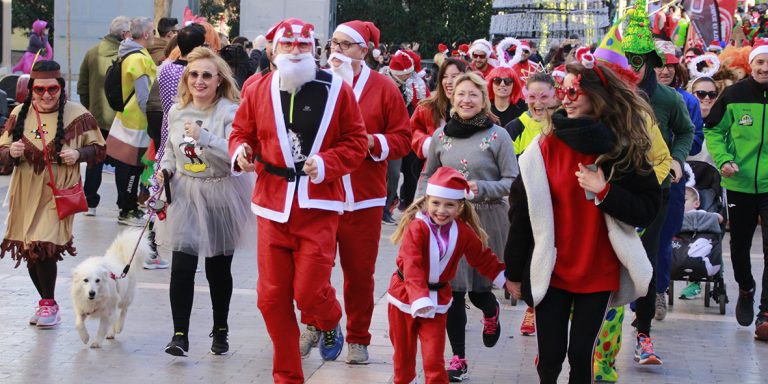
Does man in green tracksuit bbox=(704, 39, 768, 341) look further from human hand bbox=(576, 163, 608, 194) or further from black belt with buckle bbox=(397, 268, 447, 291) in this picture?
human hand bbox=(576, 163, 608, 194)

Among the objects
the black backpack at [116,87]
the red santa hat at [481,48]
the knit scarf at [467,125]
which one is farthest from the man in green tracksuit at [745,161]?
the black backpack at [116,87]

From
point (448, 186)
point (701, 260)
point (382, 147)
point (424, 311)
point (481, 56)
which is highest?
point (481, 56)

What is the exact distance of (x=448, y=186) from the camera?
632 centimetres

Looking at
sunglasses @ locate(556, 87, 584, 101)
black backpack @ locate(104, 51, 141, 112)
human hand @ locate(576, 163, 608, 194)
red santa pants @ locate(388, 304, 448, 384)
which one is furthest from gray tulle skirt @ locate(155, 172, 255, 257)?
black backpack @ locate(104, 51, 141, 112)

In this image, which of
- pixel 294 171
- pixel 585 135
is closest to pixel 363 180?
pixel 294 171

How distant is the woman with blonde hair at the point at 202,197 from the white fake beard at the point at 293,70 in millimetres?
1020

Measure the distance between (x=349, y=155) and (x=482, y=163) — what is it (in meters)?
1.23

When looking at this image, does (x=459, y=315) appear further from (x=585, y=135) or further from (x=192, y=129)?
(x=585, y=135)

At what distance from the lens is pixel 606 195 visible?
516cm

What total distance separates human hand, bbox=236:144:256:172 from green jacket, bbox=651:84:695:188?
2.45 metres

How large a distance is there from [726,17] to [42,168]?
1504cm

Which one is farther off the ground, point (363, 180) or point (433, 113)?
point (433, 113)

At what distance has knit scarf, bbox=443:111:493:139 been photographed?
7.31 meters

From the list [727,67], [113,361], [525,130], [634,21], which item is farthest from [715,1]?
[113,361]
